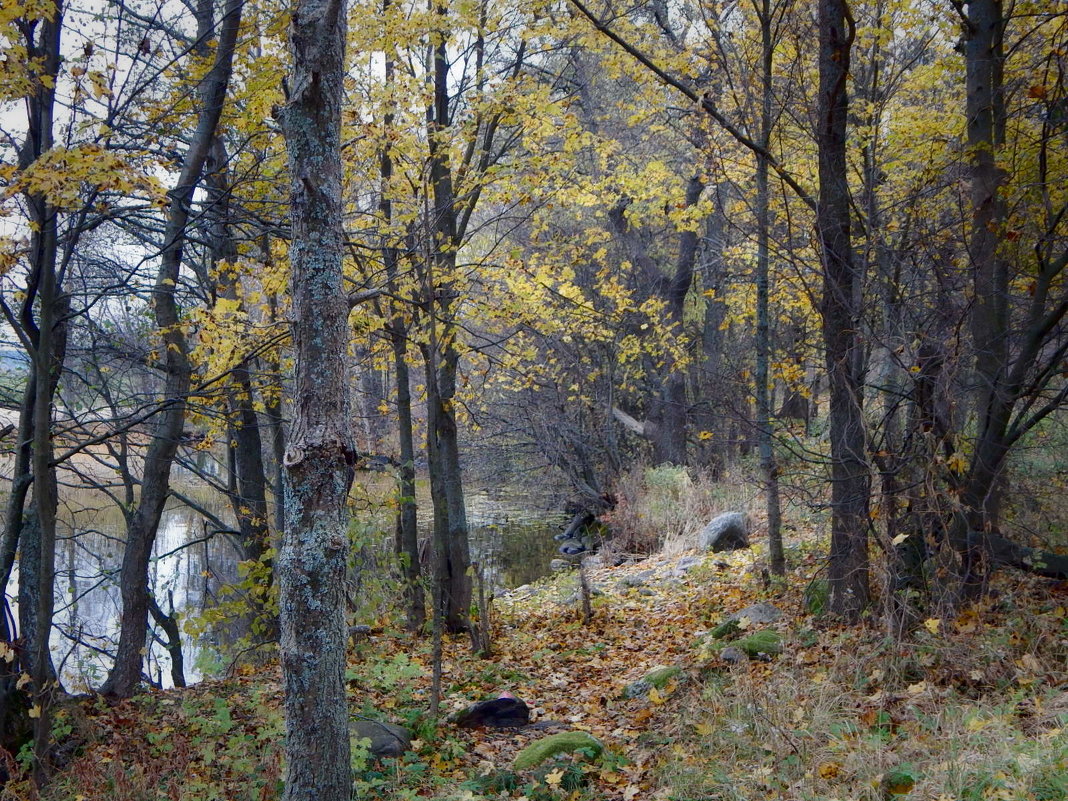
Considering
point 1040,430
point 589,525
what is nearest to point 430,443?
point 1040,430

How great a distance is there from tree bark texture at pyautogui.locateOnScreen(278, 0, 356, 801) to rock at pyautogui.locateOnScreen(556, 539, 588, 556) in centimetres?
1208

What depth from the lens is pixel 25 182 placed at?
4250mm

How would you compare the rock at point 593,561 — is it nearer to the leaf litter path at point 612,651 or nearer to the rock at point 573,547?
the rock at point 573,547

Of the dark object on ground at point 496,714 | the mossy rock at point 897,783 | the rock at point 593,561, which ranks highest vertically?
the mossy rock at point 897,783

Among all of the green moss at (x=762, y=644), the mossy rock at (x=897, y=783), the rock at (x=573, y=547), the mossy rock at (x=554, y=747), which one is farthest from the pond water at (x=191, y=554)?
the mossy rock at (x=897, y=783)

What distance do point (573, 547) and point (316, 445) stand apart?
1284cm

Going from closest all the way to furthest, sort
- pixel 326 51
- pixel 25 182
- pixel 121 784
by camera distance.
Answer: pixel 326 51
pixel 25 182
pixel 121 784

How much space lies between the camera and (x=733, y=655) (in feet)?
21.3

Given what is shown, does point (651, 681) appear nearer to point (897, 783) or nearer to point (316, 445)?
point (897, 783)

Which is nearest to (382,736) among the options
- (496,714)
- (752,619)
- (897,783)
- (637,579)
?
(496,714)

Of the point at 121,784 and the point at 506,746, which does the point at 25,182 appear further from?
the point at 506,746

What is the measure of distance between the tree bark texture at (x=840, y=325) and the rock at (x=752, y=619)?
0.83 m

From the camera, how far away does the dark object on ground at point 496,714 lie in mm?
6348

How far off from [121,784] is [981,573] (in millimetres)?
5947
